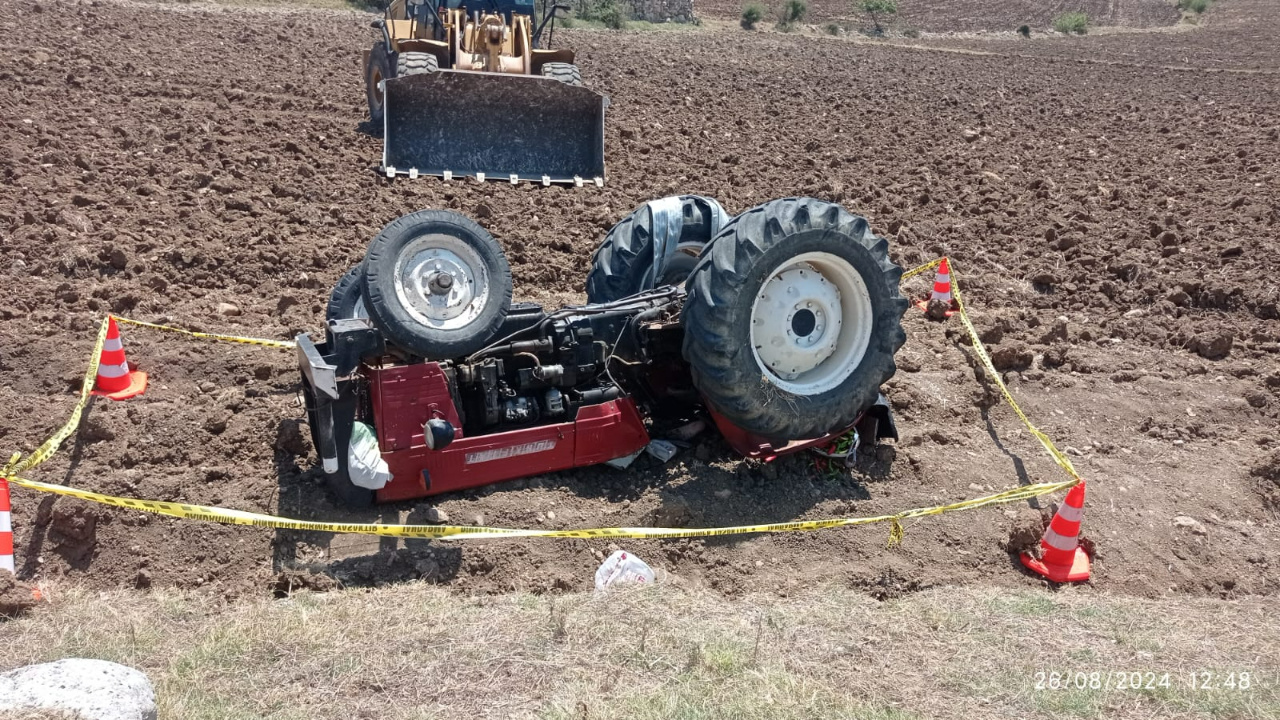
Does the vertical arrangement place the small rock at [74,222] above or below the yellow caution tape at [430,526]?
above

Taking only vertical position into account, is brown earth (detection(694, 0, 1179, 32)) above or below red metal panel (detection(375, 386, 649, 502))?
above

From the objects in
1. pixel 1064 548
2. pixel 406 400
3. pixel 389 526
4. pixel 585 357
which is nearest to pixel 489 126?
pixel 585 357

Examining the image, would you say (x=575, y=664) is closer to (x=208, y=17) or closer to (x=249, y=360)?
(x=249, y=360)

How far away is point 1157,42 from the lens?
3188 cm

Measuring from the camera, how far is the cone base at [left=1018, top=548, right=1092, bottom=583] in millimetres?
5266

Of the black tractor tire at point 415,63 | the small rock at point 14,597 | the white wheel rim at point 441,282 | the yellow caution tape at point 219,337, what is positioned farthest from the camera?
the black tractor tire at point 415,63

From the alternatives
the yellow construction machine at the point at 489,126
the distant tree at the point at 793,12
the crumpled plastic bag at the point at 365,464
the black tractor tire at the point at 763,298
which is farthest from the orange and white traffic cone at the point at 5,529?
the distant tree at the point at 793,12

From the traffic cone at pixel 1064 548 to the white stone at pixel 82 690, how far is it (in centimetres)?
421

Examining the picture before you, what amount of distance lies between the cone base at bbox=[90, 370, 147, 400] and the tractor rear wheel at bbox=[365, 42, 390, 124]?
674 cm

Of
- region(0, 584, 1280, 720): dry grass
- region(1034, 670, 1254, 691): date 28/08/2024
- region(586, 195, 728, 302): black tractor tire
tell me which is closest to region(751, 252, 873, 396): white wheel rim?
region(586, 195, 728, 302): black tractor tire

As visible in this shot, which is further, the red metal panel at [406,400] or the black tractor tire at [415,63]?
the black tractor tire at [415,63]

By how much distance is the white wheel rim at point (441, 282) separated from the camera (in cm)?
495

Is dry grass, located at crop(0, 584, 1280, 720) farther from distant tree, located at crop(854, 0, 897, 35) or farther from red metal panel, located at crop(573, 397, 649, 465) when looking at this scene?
distant tree, located at crop(854, 0, 897, 35)

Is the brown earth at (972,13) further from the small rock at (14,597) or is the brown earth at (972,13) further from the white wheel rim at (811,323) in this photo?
the small rock at (14,597)
